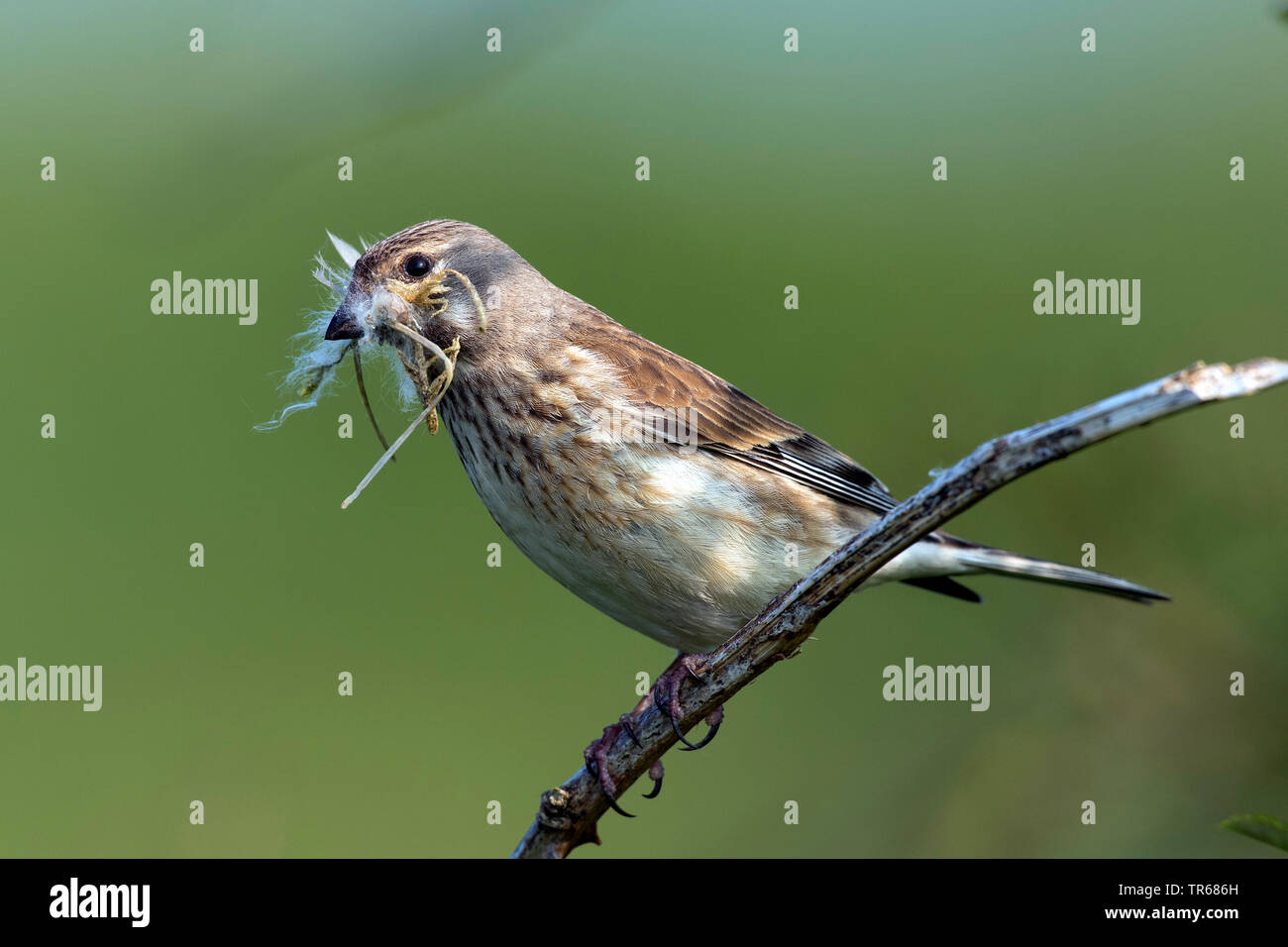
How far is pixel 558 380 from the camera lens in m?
4.16

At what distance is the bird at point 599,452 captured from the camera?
4023 mm

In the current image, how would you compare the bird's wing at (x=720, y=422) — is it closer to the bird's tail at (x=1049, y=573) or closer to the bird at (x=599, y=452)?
the bird at (x=599, y=452)

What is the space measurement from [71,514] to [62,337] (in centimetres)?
118

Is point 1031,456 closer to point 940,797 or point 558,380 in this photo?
point 558,380

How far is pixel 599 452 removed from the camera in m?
Answer: 4.01

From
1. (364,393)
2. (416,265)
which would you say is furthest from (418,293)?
(364,393)

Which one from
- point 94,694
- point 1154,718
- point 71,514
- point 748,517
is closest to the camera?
point 748,517

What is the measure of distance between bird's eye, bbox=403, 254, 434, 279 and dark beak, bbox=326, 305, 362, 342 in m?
0.27

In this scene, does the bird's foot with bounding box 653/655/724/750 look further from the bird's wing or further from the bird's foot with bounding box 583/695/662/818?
the bird's wing

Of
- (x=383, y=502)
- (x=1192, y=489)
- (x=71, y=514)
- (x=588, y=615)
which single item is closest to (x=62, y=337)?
(x=71, y=514)

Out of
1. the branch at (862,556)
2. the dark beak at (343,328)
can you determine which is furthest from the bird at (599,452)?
the branch at (862,556)

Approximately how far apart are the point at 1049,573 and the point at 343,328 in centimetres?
288

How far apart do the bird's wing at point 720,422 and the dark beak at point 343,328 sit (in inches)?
32.1

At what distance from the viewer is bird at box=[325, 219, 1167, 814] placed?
4023 millimetres
